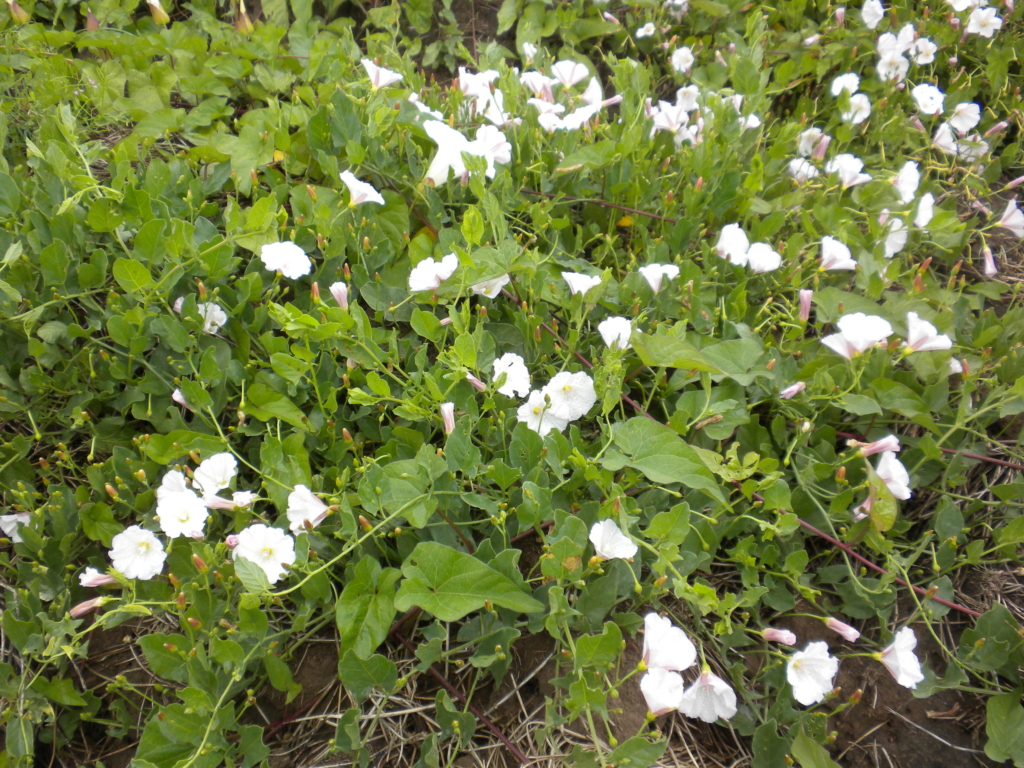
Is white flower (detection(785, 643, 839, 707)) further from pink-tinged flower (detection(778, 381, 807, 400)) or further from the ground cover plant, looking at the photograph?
pink-tinged flower (detection(778, 381, 807, 400))

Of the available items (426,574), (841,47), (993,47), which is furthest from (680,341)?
(993,47)

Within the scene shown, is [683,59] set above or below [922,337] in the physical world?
above

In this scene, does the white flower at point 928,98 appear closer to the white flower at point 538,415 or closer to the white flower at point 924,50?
the white flower at point 924,50

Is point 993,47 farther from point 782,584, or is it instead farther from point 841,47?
point 782,584

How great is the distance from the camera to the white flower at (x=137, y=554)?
1.37 m

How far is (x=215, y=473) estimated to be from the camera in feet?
4.80

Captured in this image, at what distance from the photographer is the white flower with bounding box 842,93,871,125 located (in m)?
2.46

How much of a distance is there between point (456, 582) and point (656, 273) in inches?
37.9

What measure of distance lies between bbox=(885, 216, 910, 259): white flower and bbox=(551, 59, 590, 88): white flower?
1.24 metres

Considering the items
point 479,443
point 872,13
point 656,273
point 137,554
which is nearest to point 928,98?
point 872,13

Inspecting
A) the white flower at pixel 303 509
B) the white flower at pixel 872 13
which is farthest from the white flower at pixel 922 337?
the white flower at pixel 872 13

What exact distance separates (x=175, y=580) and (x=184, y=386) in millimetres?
437

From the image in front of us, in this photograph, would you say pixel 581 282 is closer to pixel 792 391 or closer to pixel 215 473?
pixel 792 391

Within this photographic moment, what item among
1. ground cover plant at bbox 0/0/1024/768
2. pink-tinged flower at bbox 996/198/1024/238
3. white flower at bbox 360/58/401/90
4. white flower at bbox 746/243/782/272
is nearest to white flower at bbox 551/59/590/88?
ground cover plant at bbox 0/0/1024/768
